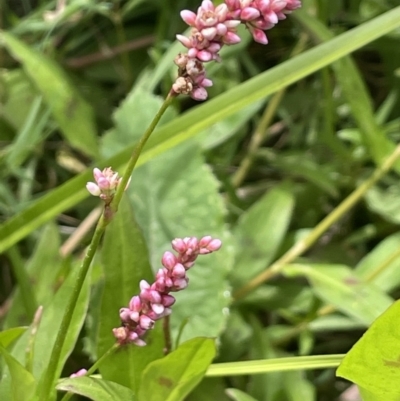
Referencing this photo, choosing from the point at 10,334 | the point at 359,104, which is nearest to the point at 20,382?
the point at 10,334

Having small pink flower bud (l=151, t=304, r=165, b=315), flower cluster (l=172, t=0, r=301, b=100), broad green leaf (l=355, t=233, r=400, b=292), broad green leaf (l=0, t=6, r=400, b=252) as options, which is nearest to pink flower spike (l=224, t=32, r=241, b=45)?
flower cluster (l=172, t=0, r=301, b=100)

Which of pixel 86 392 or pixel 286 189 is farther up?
pixel 86 392

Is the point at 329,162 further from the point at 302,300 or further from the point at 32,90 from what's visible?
the point at 32,90

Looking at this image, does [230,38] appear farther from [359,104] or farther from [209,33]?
[359,104]

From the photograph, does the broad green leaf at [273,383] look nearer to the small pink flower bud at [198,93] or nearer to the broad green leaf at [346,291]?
the broad green leaf at [346,291]

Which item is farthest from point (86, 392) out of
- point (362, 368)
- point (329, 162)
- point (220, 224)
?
point (329, 162)
